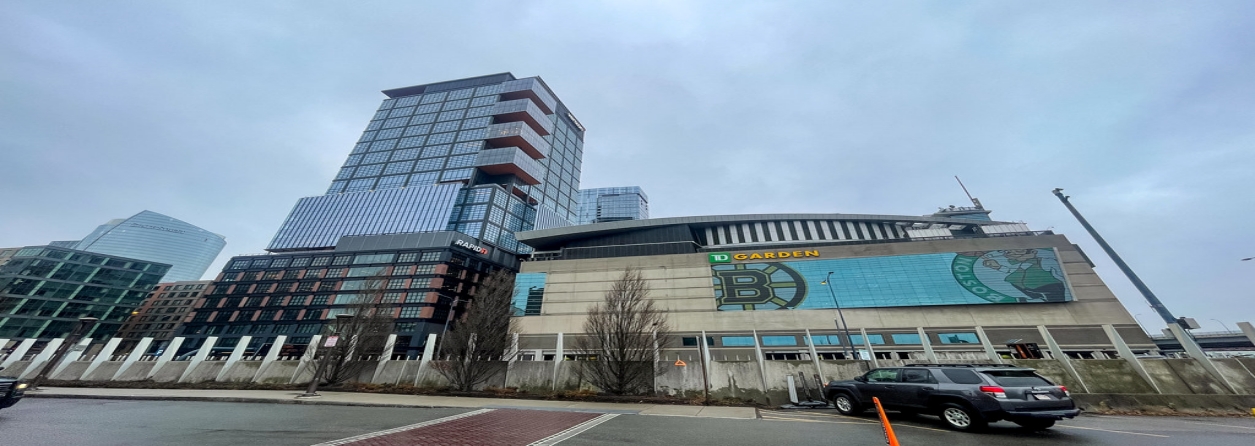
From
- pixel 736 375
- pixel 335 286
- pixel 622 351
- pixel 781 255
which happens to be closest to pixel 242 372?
pixel 622 351

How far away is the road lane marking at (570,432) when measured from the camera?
733 centimetres

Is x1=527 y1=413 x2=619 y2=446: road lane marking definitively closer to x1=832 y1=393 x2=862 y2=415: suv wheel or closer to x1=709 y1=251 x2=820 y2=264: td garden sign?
x1=832 y1=393 x2=862 y2=415: suv wheel

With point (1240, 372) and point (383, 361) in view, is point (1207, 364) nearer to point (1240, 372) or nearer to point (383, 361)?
point (1240, 372)

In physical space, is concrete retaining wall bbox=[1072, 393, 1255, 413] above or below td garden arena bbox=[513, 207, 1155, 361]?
below

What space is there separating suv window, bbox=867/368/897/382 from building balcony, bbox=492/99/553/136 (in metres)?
117

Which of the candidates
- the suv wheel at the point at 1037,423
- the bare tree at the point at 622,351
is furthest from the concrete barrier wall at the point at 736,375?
the suv wheel at the point at 1037,423

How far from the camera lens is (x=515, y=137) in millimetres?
109438

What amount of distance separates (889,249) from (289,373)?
183 feet

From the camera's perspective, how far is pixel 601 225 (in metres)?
56.6

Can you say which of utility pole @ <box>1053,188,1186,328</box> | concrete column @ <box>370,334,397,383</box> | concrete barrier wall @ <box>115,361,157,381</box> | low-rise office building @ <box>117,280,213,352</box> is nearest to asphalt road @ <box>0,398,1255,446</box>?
concrete column @ <box>370,334,397,383</box>

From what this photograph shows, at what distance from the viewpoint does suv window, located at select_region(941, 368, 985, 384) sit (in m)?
8.47

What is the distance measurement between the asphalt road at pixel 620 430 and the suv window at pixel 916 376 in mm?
1011

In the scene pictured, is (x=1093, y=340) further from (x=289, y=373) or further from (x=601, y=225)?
(x=289, y=373)

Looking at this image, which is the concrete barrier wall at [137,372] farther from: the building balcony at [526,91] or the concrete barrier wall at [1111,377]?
the building balcony at [526,91]
